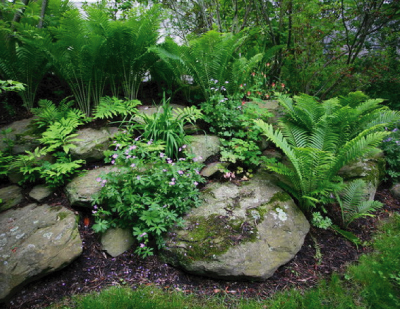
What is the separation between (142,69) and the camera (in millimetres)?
3865

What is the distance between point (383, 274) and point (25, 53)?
188 inches

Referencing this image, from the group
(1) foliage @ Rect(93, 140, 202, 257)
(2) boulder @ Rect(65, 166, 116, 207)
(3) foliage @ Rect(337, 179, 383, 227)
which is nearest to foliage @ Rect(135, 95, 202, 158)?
(1) foliage @ Rect(93, 140, 202, 257)

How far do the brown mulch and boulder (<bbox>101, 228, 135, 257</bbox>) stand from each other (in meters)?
0.05

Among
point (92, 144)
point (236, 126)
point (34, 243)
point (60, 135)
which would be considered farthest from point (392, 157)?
point (34, 243)

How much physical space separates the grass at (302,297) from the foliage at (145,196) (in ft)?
1.33

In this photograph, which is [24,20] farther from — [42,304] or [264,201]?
[264,201]

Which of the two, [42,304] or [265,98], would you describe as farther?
[265,98]

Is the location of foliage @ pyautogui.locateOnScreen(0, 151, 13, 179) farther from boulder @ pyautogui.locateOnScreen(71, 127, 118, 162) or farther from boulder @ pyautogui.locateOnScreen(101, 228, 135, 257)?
boulder @ pyautogui.locateOnScreen(101, 228, 135, 257)

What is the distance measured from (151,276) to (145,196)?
73 centimetres

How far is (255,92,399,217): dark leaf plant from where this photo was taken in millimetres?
2654

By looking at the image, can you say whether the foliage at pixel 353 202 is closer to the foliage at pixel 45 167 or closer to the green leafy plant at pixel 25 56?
the foliage at pixel 45 167

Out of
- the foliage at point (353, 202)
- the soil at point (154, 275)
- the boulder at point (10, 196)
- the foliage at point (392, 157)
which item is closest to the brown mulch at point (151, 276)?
the soil at point (154, 275)

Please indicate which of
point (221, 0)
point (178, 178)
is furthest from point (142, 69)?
point (221, 0)

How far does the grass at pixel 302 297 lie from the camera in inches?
81.7
